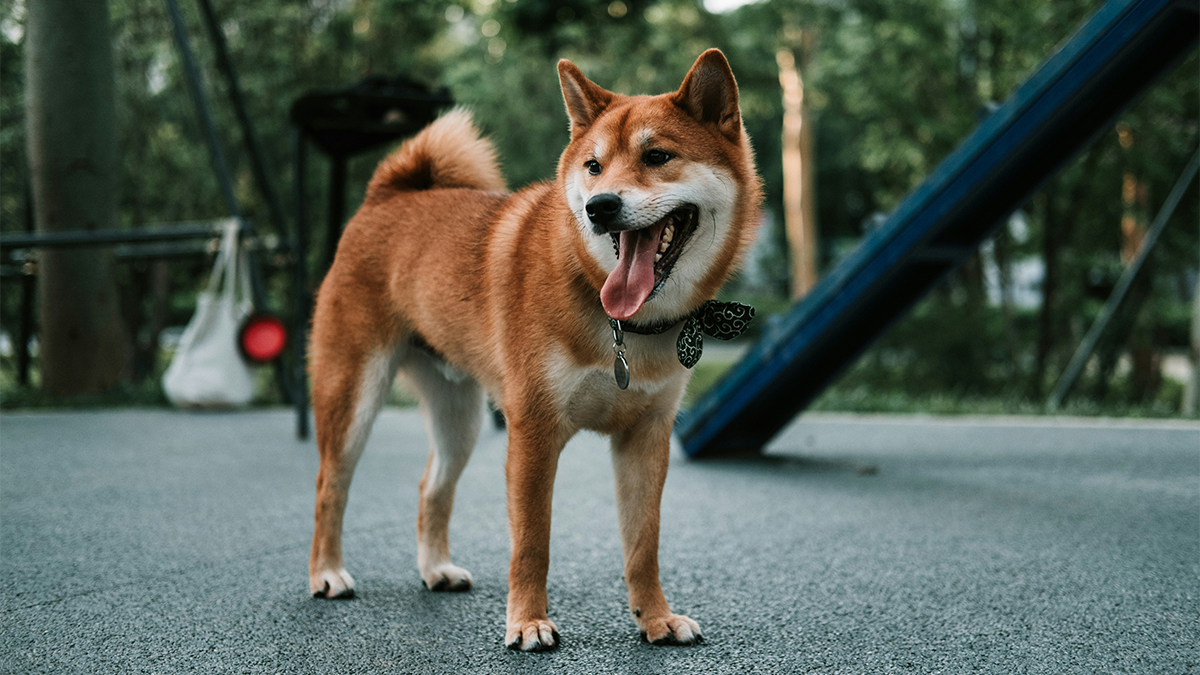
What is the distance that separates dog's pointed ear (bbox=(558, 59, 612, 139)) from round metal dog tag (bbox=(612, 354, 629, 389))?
65 centimetres

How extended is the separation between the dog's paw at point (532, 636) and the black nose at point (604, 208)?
103cm

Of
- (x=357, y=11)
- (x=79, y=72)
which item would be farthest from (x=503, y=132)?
(x=79, y=72)

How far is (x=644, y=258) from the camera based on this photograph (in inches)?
84.4

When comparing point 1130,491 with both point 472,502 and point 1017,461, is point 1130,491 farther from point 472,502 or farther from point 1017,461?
point 472,502

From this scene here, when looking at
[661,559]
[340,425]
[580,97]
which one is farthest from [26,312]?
[580,97]

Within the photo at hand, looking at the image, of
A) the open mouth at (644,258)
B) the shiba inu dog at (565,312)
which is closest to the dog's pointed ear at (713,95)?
the shiba inu dog at (565,312)

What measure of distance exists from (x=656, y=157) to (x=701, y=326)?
0.46m

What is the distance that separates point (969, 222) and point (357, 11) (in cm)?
926

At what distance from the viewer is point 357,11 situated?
11422 millimetres

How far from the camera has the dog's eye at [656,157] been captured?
2.19 m

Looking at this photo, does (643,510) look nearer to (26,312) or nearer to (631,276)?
(631,276)

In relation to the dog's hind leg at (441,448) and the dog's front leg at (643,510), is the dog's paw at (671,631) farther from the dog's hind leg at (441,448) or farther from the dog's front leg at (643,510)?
the dog's hind leg at (441,448)

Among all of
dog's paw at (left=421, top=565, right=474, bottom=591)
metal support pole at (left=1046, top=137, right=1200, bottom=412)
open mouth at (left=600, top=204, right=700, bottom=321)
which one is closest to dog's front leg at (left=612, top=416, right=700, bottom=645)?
open mouth at (left=600, top=204, right=700, bottom=321)

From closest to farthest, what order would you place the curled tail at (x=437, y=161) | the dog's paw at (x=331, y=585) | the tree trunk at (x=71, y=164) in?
the dog's paw at (x=331, y=585)
the curled tail at (x=437, y=161)
the tree trunk at (x=71, y=164)
